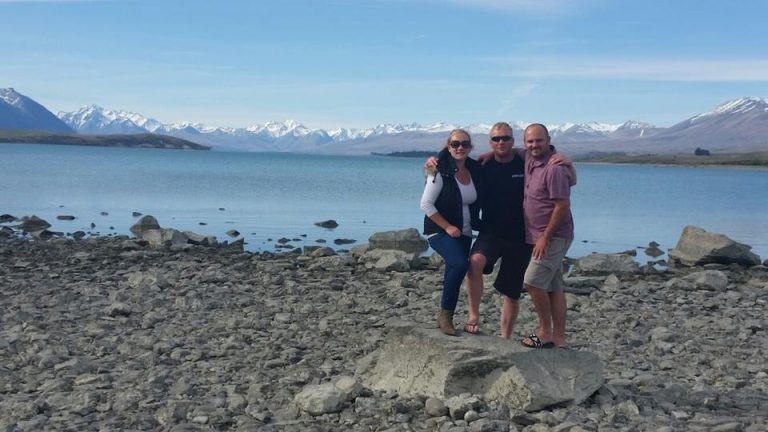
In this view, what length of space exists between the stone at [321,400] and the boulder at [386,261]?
40.3 ft

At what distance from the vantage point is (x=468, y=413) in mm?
8547

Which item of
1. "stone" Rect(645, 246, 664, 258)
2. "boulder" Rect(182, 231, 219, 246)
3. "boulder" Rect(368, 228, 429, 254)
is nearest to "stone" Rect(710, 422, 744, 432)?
"boulder" Rect(368, 228, 429, 254)

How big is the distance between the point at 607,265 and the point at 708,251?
186 inches

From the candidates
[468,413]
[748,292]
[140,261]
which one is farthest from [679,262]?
[468,413]

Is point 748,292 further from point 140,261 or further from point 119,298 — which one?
point 140,261

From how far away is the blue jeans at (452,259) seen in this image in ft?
30.8

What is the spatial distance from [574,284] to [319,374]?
9.28 m

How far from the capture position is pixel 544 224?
29.9 feet

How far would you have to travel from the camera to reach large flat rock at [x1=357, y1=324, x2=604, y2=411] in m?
8.95

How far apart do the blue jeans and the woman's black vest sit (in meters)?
0.13

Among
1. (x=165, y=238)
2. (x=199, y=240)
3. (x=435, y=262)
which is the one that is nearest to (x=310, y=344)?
(x=435, y=262)

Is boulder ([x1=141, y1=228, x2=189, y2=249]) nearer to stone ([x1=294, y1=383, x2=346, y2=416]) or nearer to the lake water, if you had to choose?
the lake water

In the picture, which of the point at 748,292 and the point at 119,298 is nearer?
the point at 119,298

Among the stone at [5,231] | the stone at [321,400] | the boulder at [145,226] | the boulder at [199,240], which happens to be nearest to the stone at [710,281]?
the stone at [321,400]
